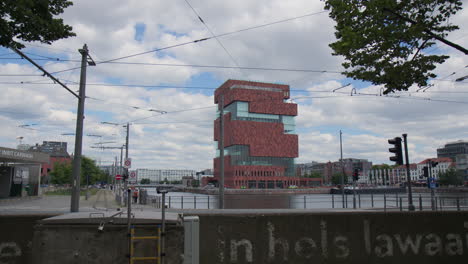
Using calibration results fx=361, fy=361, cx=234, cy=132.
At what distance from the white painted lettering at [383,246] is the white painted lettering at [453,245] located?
1162mm

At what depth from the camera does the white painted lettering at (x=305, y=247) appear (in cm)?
668

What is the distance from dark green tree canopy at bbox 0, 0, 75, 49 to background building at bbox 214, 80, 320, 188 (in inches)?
3660

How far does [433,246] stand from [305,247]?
2.56 m

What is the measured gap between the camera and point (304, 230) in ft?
22.2

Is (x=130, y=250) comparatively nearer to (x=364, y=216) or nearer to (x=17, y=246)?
(x=17, y=246)

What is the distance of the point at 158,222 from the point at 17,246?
275cm

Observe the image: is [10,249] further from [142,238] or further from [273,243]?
[273,243]

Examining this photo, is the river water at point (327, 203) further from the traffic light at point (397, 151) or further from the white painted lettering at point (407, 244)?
the white painted lettering at point (407, 244)

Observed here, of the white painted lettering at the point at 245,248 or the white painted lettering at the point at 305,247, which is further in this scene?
the white painted lettering at the point at 305,247

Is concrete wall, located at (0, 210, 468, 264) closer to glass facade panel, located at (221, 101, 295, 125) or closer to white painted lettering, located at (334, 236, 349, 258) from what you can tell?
white painted lettering, located at (334, 236, 349, 258)

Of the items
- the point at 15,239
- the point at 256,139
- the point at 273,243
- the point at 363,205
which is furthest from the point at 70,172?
the point at 273,243

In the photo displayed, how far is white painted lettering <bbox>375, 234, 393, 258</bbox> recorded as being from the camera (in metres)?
6.88

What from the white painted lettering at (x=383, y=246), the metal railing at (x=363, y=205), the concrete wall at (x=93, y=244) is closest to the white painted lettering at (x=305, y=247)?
the white painted lettering at (x=383, y=246)

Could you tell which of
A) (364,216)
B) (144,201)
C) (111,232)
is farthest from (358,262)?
(144,201)
